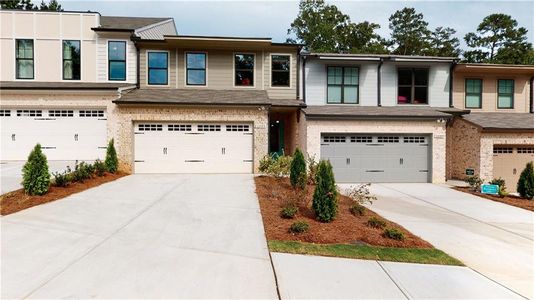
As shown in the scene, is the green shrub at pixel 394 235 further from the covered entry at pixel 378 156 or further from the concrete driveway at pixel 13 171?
the concrete driveway at pixel 13 171

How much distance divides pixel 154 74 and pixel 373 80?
39.9ft

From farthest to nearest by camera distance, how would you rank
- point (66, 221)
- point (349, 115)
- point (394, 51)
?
point (394, 51) < point (349, 115) < point (66, 221)

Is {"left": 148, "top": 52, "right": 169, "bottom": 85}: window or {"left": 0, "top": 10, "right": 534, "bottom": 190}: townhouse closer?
{"left": 0, "top": 10, "right": 534, "bottom": 190}: townhouse

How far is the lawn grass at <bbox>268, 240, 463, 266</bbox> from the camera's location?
18.0 ft

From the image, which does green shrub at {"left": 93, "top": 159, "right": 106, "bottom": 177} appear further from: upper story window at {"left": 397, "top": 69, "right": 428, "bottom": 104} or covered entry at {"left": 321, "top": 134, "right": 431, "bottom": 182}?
upper story window at {"left": 397, "top": 69, "right": 428, "bottom": 104}

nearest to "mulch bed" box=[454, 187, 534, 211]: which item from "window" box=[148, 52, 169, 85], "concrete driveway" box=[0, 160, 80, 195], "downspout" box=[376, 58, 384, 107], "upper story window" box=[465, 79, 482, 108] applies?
"downspout" box=[376, 58, 384, 107]

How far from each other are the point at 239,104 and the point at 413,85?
10179mm

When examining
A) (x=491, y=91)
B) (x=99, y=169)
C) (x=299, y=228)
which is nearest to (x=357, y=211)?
(x=299, y=228)

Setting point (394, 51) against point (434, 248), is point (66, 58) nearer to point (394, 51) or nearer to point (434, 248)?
point (434, 248)

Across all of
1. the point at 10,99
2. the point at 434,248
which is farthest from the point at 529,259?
the point at 10,99

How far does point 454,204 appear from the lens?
10.7 meters

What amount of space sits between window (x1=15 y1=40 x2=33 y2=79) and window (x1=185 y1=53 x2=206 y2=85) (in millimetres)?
8396

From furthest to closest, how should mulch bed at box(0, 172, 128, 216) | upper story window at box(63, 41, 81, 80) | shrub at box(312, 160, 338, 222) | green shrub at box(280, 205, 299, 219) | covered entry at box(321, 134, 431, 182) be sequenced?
1. upper story window at box(63, 41, 81, 80)
2. covered entry at box(321, 134, 431, 182)
3. mulch bed at box(0, 172, 128, 216)
4. green shrub at box(280, 205, 299, 219)
5. shrub at box(312, 160, 338, 222)

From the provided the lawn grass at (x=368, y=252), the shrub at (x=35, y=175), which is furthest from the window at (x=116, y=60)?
the lawn grass at (x=368, y=252)
